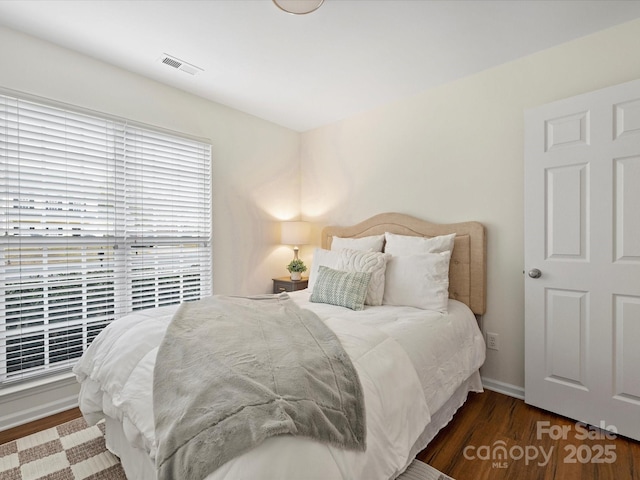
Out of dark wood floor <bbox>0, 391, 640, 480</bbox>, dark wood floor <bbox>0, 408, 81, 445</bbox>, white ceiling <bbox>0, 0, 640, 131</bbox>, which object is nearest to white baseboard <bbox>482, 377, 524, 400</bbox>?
dark wood floor <bbox>0, 391, 640, 480</bbox>

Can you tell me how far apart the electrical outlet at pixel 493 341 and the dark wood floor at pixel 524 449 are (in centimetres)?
46

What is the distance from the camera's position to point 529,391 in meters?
2.25

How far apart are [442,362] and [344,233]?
6.11 feet

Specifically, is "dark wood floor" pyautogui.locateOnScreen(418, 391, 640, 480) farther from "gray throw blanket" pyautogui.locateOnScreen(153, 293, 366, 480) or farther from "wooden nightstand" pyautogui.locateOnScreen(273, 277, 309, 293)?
"wooden nightstand" pyautogui.locateOnScreen(273, 277, 309, 293)

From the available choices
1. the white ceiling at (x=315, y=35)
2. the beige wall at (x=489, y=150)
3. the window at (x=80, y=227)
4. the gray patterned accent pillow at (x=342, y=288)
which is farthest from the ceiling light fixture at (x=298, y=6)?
the gray patterned accent pillow at (x=342, y=288)

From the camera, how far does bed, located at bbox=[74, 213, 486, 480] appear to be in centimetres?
95

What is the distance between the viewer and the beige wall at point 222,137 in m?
2.22

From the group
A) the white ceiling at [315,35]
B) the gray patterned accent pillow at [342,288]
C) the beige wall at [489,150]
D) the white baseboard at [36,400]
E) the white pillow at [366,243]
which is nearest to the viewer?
the white ceiling at [315,35]

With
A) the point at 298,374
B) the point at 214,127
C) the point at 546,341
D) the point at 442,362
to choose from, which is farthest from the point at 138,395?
the point at 214,127

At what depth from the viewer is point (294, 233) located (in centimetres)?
364

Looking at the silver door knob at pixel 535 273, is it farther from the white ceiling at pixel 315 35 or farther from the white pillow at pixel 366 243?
the white ceiling at pixel 315 35

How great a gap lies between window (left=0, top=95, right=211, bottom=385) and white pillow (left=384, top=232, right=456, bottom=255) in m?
1.87

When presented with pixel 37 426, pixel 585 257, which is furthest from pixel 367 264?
pixel 37 426

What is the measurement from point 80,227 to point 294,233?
194cm
